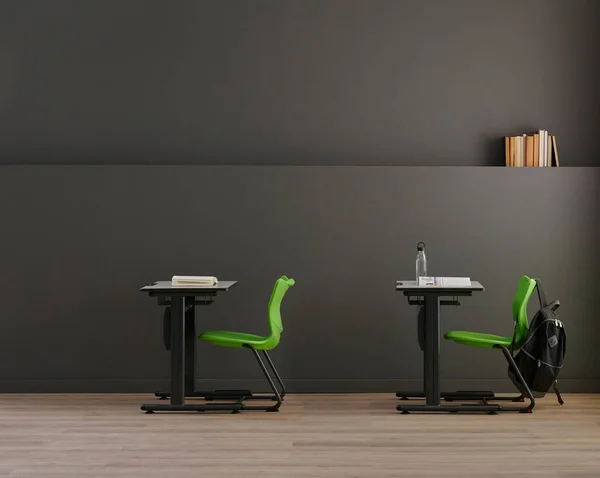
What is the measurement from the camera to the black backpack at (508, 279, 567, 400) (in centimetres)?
554

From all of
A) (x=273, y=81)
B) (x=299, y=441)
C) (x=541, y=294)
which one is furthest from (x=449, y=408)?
(x=273, y=81)

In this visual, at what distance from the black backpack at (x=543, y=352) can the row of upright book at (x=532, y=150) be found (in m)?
1.28

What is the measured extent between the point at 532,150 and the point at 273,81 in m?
2.05

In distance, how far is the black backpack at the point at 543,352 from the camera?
554cm

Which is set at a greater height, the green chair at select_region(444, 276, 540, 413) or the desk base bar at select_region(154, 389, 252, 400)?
the green chair at select_region(444, 276, 540, 413)

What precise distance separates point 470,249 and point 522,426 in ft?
5.34

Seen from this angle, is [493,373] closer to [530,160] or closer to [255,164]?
[530,160]

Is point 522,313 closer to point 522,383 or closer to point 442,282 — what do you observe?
point 522,383

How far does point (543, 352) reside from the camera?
555 centimetres

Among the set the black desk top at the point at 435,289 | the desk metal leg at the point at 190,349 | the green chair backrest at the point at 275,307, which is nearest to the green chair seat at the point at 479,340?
the black desk top at the point at 435,289

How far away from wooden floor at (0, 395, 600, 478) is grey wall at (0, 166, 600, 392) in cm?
51

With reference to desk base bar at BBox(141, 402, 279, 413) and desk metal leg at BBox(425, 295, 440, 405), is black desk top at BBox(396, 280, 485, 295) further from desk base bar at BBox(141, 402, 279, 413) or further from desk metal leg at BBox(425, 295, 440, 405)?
desk base bar at BBox(141, 402, 279, 413)

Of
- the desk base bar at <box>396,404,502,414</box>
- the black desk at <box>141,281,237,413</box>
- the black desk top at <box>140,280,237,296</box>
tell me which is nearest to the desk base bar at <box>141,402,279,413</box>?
the black desk at <box>141,281,237,413</box>

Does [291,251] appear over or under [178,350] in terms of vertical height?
over
